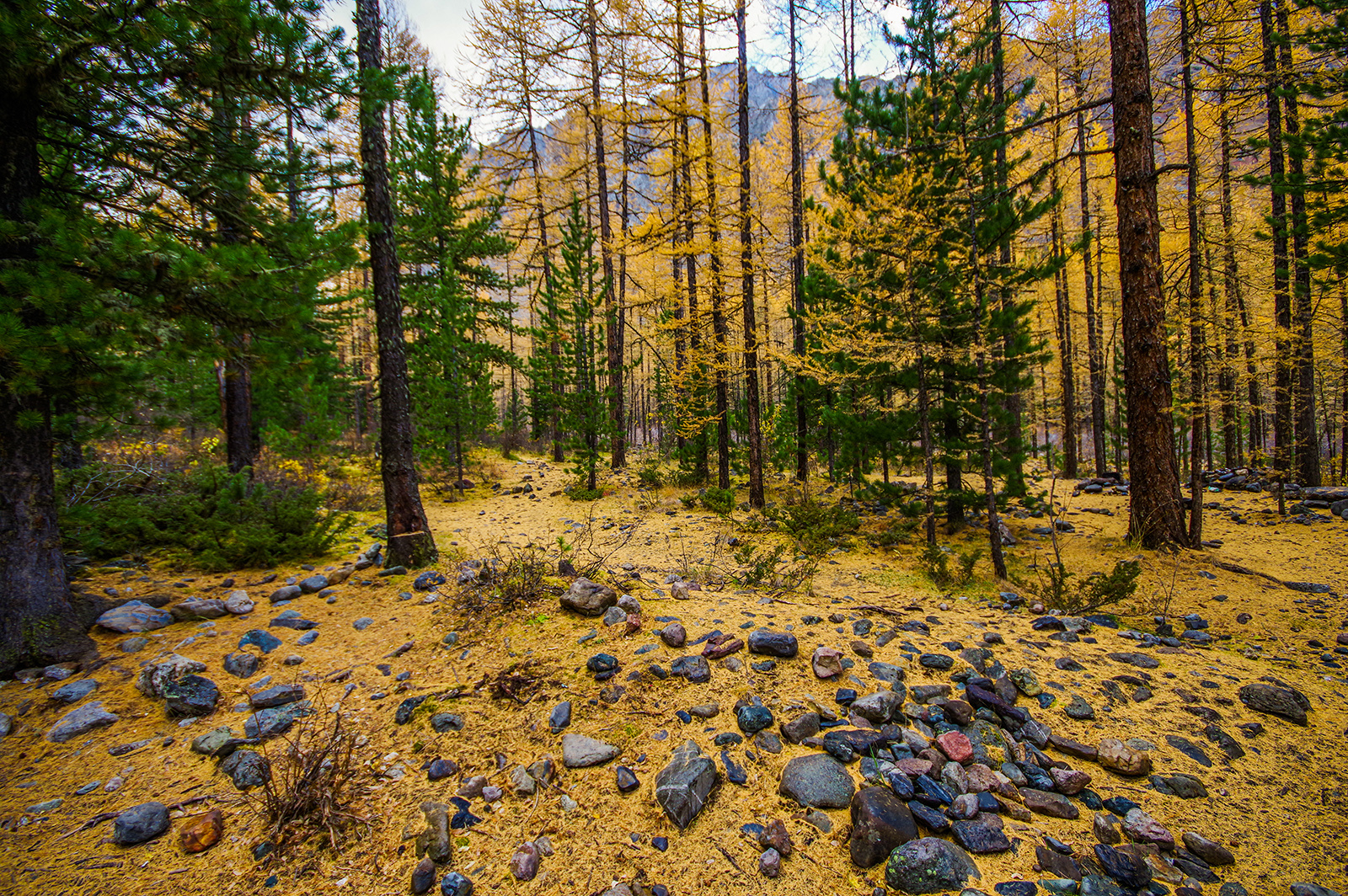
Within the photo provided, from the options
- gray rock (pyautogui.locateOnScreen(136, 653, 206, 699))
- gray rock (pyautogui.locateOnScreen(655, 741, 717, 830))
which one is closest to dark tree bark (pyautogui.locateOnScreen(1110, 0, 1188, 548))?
gray rock (pyautogui.locateOnScreen(655, 741, 717, 830))

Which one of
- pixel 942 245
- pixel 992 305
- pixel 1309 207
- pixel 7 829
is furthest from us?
pixel 1309 207

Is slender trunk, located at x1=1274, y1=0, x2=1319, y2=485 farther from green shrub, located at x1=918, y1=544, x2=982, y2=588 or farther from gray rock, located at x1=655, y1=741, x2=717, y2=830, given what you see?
gray rock, located at x1=655, y1=741, x2=717, y2=830

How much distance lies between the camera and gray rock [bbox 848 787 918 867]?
1943 mm

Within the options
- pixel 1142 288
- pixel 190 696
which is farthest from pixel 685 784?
pixel 1142 288

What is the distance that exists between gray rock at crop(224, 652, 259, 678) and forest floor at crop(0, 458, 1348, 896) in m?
0.07

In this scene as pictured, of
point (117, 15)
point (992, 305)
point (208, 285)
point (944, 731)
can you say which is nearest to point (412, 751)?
point (944, 731)

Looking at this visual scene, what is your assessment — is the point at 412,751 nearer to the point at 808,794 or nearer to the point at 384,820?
the point at 384,820

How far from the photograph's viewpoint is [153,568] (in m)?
4.86

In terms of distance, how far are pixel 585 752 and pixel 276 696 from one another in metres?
2.14

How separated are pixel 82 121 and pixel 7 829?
4.48m

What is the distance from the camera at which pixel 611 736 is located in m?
2.63

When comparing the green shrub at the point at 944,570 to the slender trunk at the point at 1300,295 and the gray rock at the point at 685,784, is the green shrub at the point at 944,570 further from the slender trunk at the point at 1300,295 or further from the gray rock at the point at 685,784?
the slender trunk at the point at 1300,295

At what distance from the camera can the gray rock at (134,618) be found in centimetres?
363

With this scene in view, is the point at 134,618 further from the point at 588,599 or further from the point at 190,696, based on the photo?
the point at 588,599
